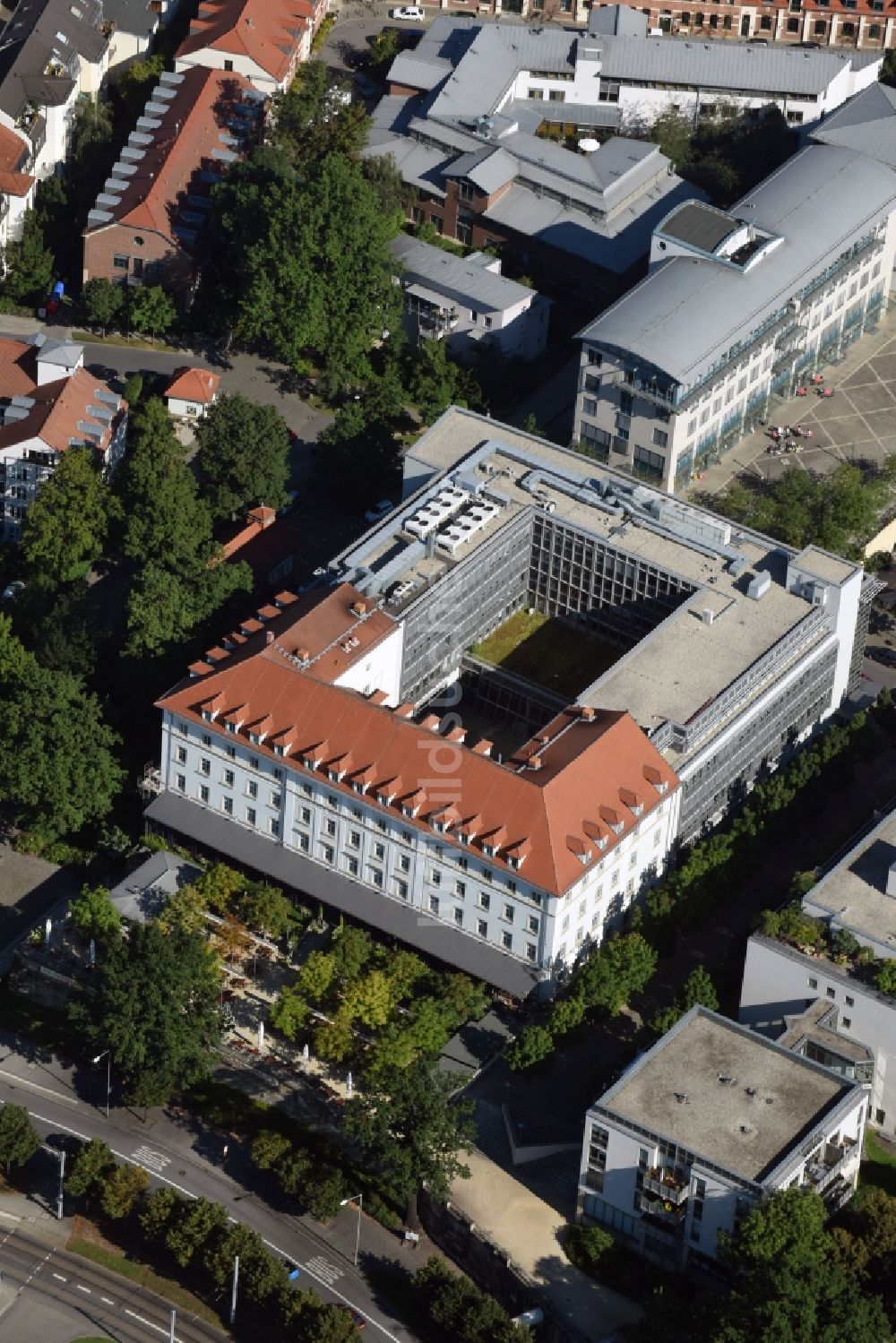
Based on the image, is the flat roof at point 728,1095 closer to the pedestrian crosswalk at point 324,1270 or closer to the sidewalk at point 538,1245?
the sidewalk at point 538,1245

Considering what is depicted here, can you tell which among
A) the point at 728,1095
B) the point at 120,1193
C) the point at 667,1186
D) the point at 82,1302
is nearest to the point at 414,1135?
the point at 667,1186

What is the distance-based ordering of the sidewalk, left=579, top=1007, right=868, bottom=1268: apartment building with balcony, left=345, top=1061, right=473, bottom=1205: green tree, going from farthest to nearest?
1. left=345, top=1061, right=473, bottom=1205: green tree
2. the sidewalk
3. left=579, top=1007, right=868, bottom=1268: apartment building with balcony

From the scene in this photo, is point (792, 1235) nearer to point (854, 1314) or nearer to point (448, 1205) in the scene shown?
point (854, 1314)

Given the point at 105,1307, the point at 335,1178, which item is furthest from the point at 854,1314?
the point at 105,1307

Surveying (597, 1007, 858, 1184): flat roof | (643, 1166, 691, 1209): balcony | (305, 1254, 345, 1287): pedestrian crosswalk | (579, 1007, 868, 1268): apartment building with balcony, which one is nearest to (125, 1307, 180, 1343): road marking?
(305, 1254, 345, 1287): pedestrian crosswalk

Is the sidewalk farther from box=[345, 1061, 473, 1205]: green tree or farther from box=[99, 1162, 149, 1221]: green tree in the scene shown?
box=[99, 1162, 149, 1221]: green tree

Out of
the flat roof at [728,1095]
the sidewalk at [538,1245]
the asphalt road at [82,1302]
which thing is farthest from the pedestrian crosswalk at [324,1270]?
the flat roof at [728,1095]
